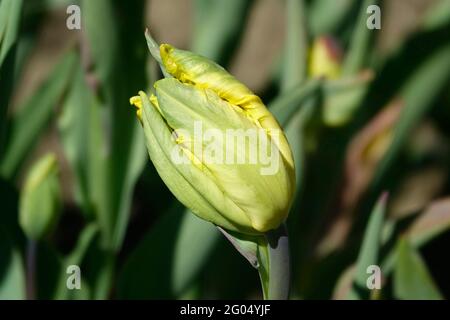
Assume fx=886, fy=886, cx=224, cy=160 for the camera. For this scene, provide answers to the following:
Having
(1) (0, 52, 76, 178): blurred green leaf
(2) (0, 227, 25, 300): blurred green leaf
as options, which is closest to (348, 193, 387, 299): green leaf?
(2) (0, 227, 25, 300): blurred green leaf

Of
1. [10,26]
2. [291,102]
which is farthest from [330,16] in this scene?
[10,26]

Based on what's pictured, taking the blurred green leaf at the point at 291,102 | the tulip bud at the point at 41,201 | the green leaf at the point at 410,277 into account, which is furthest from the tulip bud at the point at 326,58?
the tulip bud at the point at 41,201

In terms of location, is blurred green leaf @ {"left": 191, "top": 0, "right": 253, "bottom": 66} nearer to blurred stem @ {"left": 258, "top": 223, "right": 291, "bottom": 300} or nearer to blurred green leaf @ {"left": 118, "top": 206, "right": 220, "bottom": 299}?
blurred green leaf @ {"left": 118, "top": 206, "right": 220, "bottom": 299}

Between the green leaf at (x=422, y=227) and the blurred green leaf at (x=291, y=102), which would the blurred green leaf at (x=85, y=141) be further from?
the green leaf at (x=422, y=227)

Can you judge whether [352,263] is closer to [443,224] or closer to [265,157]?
[443,224]

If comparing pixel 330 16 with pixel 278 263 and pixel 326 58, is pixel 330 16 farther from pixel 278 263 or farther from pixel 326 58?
pixel 278 263

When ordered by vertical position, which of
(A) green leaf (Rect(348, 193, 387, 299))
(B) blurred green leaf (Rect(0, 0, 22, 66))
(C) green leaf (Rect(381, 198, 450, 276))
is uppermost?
(B) blurred green leaf (Rect(0, 0, 22, 66))

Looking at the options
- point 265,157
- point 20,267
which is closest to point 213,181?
point 265,157
